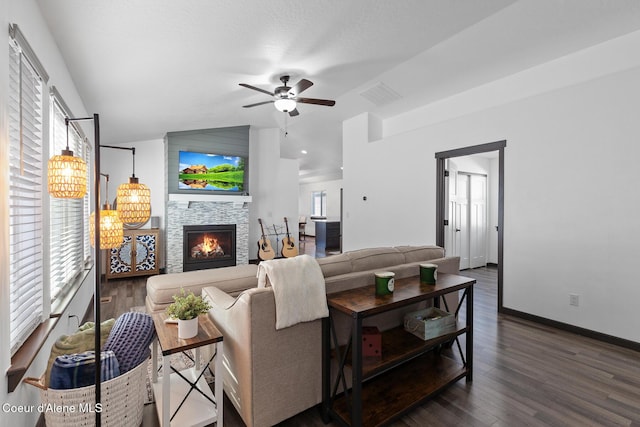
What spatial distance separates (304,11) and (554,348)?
366 centimetres

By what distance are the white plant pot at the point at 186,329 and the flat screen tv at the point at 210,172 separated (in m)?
4.70

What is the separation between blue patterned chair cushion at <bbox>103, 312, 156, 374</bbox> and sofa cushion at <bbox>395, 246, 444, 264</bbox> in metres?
1.93

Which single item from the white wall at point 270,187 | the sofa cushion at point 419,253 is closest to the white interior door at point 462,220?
the sofa cushion at point 419,253

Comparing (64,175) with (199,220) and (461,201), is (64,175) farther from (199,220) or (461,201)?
(461,201)

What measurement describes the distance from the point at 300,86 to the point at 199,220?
145 inches

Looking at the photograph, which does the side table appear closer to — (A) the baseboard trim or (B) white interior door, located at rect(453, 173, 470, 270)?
(A) the baseboard trim

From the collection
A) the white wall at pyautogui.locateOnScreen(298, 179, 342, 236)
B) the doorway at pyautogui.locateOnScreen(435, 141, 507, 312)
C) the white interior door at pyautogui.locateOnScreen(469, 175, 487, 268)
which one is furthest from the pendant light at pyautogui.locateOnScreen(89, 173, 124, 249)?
the white wall at pyautogui.locateOnScreen(298, 179, 342, 236)

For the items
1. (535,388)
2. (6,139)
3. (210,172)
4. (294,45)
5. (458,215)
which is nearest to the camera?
(6,139)

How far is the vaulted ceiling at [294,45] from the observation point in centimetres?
212

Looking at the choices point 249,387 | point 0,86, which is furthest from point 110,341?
point 0,86

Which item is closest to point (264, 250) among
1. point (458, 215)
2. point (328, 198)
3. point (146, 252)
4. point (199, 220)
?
point (199, 220)

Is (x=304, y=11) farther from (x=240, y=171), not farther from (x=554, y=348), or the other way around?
(x=240, y=171)

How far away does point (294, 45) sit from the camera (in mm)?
2953

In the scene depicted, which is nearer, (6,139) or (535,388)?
(6,139)
